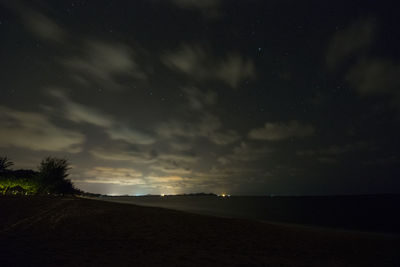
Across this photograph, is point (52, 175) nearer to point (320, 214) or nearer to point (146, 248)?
point (146, 248)

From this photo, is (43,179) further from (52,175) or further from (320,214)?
(320,214)

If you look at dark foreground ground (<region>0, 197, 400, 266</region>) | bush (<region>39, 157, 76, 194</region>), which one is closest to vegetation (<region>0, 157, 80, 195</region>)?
bush (<region>39, 157, 76, 194</region>)

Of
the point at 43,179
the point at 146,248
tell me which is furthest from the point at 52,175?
the point at 146,248

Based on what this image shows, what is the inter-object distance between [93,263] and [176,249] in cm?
316

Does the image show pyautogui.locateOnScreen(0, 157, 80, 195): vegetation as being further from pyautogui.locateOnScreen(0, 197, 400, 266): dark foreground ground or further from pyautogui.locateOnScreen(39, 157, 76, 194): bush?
pyautogui.locateOnScreen(0, 197, 400, 266): dark foreground ground

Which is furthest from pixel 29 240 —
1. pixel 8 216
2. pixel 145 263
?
pixel 8 216

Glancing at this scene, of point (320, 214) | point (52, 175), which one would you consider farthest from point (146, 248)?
point (320, 214)

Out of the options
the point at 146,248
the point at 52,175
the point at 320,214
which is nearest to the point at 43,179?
the point at 52,175

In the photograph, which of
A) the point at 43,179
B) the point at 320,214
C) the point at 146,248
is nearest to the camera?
the point at 146,248

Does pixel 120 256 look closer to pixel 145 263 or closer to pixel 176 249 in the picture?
pixel 145 263

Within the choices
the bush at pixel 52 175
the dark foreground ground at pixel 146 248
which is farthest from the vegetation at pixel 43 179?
the dark foreground ground at pixel 146 248

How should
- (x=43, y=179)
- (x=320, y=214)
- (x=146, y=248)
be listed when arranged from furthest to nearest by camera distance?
1. (x=320, y=214)
2. (x=43, y=179)
3. (x=146, y=248)

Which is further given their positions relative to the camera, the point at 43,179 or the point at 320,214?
the point at 320,214

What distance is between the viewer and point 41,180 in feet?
106
